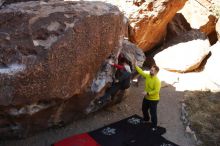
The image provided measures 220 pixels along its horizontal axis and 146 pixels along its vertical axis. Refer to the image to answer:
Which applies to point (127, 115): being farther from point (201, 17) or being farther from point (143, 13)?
point (201, 17)

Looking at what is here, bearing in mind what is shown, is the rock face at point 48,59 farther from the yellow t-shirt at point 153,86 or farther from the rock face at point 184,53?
the rock face at point 184,53

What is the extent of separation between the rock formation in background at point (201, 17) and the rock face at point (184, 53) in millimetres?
756

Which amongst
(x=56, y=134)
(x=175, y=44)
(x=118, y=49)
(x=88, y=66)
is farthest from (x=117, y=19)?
(x=175, y=44)

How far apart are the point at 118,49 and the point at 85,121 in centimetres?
207

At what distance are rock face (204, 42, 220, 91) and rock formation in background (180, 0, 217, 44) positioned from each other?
120 cm

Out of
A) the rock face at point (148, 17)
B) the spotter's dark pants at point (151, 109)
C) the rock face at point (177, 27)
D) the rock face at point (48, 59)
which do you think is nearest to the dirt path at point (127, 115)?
the rock face at point (48, 59)

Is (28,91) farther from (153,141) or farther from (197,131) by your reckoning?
(197,131)

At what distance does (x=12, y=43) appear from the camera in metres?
7.04

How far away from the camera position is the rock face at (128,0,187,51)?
41.4ft

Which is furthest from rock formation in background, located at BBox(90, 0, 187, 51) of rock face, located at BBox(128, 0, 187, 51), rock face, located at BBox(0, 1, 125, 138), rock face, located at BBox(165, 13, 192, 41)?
rock face, located at BBox(0, 1, 125, 138)

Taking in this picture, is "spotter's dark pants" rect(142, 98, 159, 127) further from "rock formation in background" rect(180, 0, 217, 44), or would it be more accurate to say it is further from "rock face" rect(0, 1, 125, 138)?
"rock formation in background" rect(180, 0, 217, 44)

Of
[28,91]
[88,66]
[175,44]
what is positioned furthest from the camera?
[175,44]

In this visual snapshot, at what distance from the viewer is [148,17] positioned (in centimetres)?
1265

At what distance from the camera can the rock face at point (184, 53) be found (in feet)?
42.4
